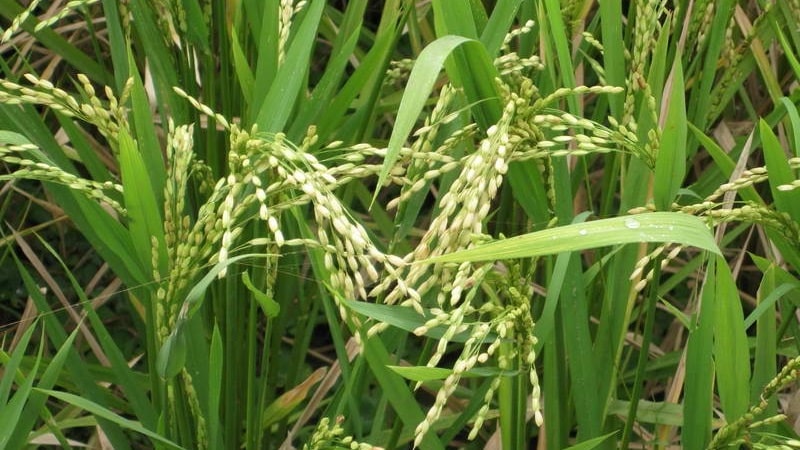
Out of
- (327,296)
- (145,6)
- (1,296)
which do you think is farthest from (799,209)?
(1,296)

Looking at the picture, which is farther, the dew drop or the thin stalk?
the thin stalk

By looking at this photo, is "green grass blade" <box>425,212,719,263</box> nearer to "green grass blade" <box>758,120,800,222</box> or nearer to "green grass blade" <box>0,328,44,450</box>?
"green grass blade" <box>758,120,800,222</box>

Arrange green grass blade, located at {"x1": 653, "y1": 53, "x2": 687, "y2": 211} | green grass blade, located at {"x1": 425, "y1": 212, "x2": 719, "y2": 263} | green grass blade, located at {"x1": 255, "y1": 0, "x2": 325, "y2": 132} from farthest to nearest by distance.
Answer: green grass blade, located at {"x1": 255, "y1": 0, "x2": 325, "y2": 132} < green grass blade, located at {"x1": 653, "y1": 53, "x2": 687, "y2": 211} < green grass blade, located at {"x1": 425, "y1": 212, "x2": 719, "y2": 263}

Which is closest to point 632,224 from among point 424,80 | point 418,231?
point 424,80

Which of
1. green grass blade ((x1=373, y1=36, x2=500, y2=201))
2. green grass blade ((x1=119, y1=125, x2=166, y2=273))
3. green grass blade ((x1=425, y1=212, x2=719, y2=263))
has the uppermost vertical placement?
green grass blade ((x1=373, y1=36, x2=500, y2=201))

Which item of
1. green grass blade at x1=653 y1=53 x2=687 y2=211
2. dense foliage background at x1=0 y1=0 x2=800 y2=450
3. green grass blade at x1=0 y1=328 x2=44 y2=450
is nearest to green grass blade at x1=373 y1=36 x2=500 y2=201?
dense foliage background at x1=0 y1=0 x2=800 y2=450

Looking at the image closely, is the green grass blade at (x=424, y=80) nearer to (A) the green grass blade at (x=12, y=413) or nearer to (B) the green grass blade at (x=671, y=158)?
(B) the green grass blade at (x=671, y=158)

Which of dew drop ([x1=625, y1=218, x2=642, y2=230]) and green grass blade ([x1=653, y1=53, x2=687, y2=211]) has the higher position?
green grass blade ([x1=653, y1=53, x2=687, y2=211])

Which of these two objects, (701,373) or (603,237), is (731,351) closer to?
(701,373)

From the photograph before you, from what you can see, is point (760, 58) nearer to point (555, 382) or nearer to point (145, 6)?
point (555, 382)
